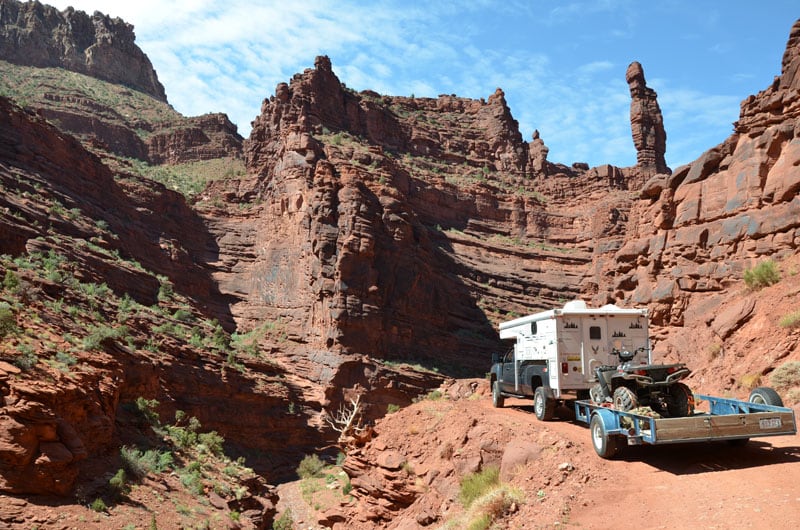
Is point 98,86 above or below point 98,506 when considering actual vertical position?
above

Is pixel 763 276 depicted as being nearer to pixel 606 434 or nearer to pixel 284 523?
pixel 606 434

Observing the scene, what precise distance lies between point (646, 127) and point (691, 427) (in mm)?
64134

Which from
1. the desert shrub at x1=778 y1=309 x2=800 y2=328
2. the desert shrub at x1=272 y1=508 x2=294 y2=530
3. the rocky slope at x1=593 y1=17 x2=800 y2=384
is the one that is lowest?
the desert shrub at x1=272 y1=508 x2=294 y2=530

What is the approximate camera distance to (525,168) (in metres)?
71.8

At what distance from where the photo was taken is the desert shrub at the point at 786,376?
13070mm

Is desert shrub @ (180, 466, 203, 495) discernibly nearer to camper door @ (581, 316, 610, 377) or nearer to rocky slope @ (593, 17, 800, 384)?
camper door @ (581, 316, 610, 377)

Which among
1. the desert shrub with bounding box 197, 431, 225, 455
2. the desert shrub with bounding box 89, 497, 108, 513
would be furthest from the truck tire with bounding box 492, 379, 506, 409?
the desert shrub with bounding box 197, 431, 225, 455

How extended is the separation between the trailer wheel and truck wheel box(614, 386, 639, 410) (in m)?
0.40

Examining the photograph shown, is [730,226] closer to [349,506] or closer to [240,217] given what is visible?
[349,506]

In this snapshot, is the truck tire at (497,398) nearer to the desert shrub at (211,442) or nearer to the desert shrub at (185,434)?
the desert shrub at (185,434)

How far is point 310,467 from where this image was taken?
33.9 metres

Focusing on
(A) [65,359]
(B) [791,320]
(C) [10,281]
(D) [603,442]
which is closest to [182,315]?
(C) [10,281]

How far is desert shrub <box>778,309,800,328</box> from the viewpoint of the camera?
14711 millimetres

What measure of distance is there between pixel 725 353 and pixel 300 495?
69.1 ft
